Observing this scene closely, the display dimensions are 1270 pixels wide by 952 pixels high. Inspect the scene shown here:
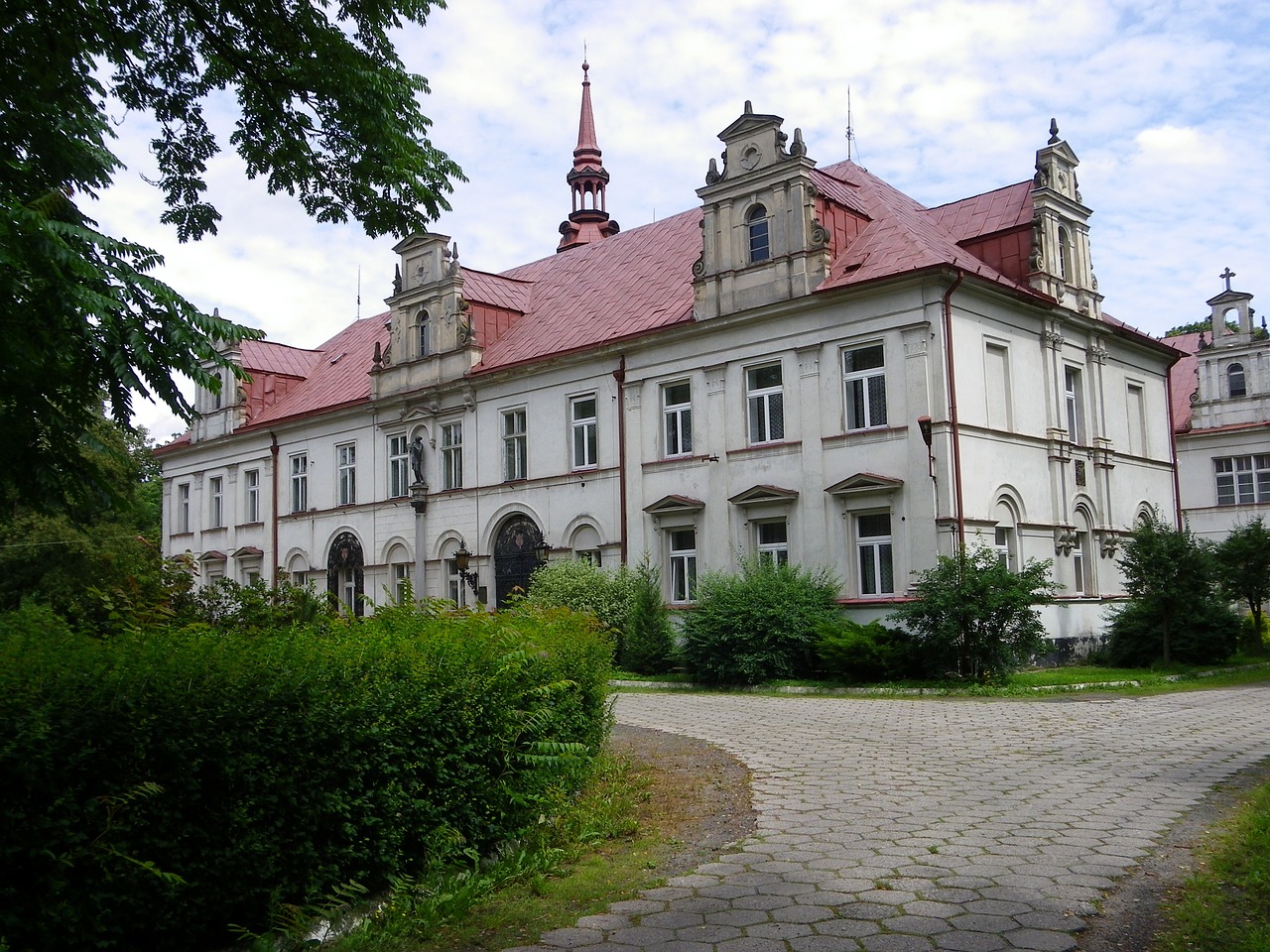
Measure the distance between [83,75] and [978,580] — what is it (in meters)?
16.0

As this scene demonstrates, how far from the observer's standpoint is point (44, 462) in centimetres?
743

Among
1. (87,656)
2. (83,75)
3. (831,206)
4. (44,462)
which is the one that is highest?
(831,206)

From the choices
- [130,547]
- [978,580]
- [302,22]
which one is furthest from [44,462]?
[130,547]

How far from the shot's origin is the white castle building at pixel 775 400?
24188mm

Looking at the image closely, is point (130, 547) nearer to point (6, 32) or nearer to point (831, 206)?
point (831, 206)

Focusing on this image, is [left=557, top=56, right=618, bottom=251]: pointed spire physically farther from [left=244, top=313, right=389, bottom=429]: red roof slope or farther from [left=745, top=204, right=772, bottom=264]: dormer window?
[left=745, top=204, right=772, bottom=264]: dormer window

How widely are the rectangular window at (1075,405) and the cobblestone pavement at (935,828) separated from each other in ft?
42.9

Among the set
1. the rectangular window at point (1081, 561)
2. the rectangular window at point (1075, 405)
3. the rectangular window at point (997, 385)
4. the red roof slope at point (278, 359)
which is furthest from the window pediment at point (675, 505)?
the red roof slope at point (278, 359)

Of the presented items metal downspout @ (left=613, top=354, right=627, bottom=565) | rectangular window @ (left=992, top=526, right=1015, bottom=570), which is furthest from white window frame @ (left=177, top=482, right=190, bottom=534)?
rectangular window @ (left=992, top=526, right=1015, bottom=570)

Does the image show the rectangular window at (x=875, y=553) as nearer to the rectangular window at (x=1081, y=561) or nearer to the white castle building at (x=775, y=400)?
the white castle building at (x=775, y=400)

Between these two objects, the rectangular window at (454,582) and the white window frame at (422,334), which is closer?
the rectangular window at (454,582)

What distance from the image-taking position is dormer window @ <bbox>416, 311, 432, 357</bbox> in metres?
35.0

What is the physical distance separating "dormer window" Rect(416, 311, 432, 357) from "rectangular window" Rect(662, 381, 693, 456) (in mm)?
9826

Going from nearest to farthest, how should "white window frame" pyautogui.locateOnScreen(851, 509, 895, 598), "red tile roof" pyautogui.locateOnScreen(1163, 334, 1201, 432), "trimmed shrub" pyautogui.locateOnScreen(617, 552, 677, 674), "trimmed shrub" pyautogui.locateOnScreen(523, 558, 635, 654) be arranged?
1. "white window frame" pyautogui.locateOnScreen(851, 509, 895, 598)
2. "trimmed shrub" pyautogui.locateOnScreen(617, 552, 677, 674)
3. "trimmed shrub" pyautogui.locateOnScreen(523, 558, 635, 654)
4. "red tile roof" pyautogui.locateOnScreen(1163, 334, 1201, 432)
